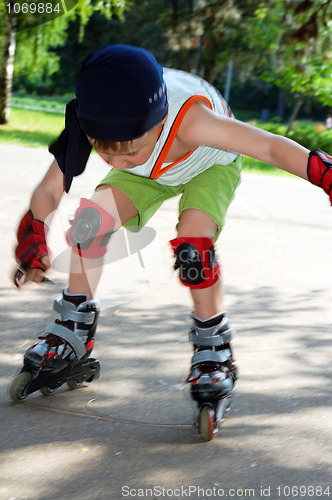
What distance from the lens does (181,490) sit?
2047 mm

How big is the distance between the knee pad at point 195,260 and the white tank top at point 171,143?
28 centimetres

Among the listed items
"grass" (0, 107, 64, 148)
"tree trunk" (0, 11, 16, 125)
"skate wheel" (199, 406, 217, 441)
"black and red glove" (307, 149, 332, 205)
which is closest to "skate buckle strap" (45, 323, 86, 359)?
"skate wheel" (199, 406, 217, 441)

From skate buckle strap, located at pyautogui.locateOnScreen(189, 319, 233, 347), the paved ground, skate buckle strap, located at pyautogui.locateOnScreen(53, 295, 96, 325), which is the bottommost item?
the paved ground

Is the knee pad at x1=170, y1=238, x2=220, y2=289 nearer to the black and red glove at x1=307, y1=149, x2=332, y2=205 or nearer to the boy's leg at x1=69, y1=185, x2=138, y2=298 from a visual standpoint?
the boy's leg at x1=69, y1=185, x2=138, y2=298

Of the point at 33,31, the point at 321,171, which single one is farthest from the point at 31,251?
the point at 33,31

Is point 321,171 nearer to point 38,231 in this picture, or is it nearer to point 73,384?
point 38,231

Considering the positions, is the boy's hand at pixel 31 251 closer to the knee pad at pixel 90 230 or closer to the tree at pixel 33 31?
the knee pad at pixel 90 230

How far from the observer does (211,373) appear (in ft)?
8.13

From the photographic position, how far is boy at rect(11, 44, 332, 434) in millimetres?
2094

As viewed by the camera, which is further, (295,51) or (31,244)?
(295,51)

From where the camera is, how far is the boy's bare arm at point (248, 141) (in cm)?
214

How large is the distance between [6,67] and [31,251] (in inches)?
593

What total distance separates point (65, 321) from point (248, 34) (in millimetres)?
26126

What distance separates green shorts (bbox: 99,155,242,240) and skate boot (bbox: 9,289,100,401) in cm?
41
